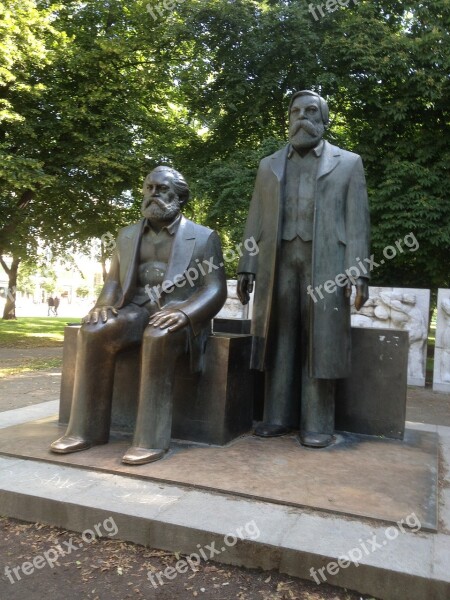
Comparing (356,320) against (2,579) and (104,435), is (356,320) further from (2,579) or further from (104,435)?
(2,579)

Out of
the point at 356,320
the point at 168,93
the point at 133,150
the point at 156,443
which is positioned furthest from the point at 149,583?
the point at 168,93

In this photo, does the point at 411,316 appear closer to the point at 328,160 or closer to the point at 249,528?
the point at 328,160

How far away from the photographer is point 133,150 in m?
15.1

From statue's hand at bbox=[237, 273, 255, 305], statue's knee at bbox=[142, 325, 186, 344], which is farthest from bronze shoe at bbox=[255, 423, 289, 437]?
statue's knee at bbox=[142, 325, 186, 344]

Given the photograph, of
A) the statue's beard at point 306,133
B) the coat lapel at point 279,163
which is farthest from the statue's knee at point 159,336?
the statue's beard at point 306,133

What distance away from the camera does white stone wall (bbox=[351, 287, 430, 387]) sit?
11320 mm

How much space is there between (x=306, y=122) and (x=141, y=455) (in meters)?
2.82

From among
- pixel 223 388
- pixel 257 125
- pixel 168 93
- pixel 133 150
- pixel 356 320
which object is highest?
pixel 168 93

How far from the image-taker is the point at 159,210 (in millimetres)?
4246

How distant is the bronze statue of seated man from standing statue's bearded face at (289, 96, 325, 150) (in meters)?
1.01

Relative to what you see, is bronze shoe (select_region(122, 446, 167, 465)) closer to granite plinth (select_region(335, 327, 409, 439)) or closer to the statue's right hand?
the statue's right hand

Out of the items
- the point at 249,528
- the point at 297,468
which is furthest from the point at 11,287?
the point at 249,528

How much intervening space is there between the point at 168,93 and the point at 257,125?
11.4 feet

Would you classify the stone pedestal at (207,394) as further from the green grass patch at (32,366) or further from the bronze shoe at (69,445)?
the green grass patch at (32,366)
